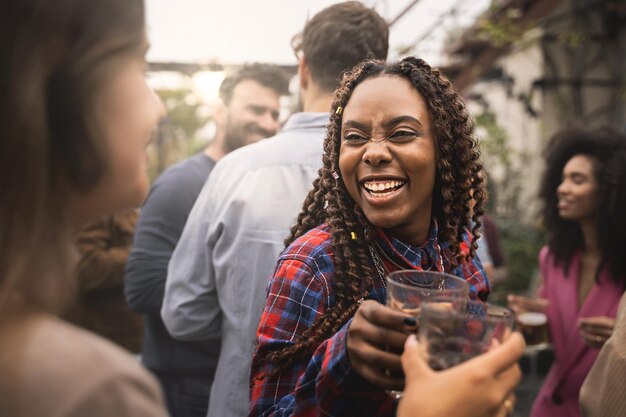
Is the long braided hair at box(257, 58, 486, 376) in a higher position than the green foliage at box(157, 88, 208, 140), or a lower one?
lower

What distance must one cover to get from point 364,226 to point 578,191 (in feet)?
7.40

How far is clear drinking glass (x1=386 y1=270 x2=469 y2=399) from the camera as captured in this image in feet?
3.41

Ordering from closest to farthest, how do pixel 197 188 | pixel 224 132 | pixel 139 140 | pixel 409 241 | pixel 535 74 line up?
pixel 139 140 < pixel 409 241 < pixel 197 188 < pixel 224 132 < pixel 535 74

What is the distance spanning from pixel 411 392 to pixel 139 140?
579mm

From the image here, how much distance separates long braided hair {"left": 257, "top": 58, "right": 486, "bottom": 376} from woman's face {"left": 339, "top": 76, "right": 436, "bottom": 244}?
0.04 m

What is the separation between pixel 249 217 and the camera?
2133 mm

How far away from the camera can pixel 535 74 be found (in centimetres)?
952

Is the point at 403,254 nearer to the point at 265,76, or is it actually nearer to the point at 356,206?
the point at 356,206

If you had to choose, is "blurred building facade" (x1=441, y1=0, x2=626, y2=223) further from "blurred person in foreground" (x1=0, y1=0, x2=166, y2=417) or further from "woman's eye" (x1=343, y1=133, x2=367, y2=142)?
"blurred person in foreground" (x1=0, y1=0, x2=166, y2=417)

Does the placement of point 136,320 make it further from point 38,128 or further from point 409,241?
point 38,128

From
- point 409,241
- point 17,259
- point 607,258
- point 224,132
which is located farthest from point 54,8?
point 607,258

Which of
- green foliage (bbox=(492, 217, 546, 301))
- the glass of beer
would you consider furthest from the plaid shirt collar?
green foliage (bbox=(492, 217, 546, 301))

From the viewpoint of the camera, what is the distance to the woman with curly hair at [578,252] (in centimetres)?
293

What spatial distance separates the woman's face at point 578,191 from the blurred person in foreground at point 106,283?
8.33 feet
